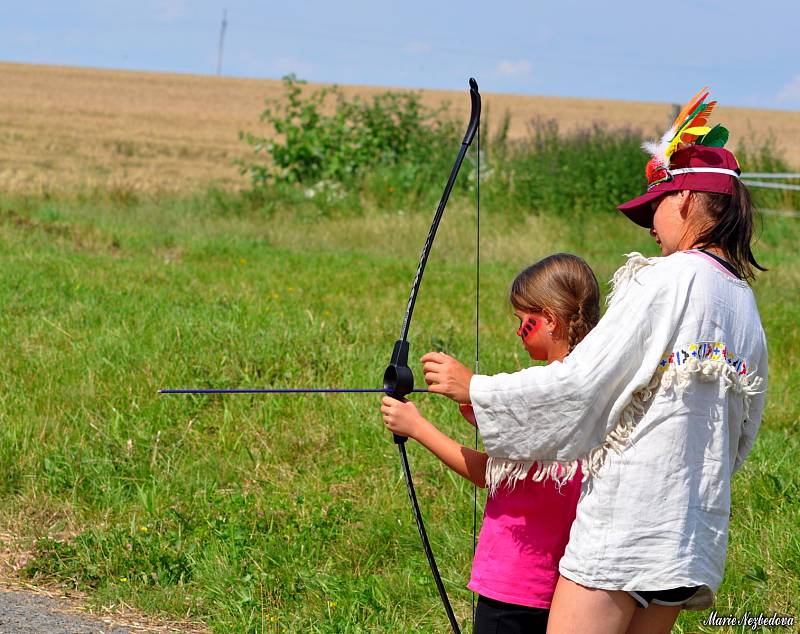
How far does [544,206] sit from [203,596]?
10.4 meters

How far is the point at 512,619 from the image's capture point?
2361 mm

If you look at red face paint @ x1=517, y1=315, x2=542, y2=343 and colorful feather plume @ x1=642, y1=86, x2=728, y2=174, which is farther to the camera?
red face paint @ x1=517, y1=315, x2=542, y2=343

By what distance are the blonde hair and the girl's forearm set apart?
1.16ft

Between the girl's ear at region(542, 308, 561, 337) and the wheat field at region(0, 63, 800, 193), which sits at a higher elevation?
the wheat field at region(0, 63, 800, 193)

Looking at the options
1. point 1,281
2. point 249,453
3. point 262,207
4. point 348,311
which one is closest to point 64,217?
point 262,207

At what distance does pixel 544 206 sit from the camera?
1358 centimetres

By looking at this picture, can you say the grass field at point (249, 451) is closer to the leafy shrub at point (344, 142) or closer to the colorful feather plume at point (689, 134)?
the colorful feather plume at point (689, 134)

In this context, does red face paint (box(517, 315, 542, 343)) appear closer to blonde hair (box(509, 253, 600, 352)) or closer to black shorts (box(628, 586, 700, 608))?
blonde hair (box(509, 253, 600, 352))

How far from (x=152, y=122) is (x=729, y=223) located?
46.3 metres

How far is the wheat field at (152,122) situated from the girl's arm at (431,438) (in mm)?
8062

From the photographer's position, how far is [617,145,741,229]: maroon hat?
2.24m

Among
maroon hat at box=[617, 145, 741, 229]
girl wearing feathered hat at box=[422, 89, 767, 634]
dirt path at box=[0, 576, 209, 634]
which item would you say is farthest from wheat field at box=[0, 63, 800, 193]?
girl wearing feathered hat at box=[422, 89, 767, 634]

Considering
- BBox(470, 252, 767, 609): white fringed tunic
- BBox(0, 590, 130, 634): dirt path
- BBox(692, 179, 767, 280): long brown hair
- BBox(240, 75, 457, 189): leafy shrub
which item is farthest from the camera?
BBox(240, 75, 457, 189): leafy shrub

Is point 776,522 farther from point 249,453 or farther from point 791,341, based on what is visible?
point 791,341
